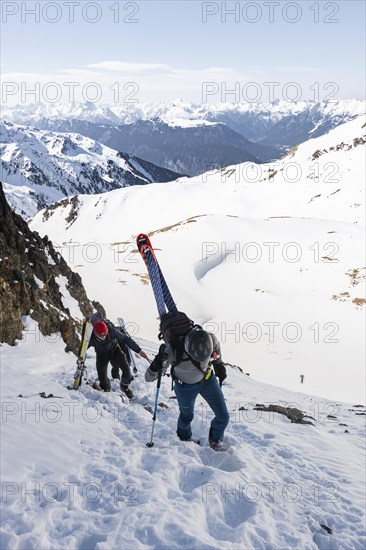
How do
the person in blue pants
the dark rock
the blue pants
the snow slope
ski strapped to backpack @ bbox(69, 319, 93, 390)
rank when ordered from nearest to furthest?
the snow slope, the person in blue pants, the blue pants, ski strapped to backpack @ bbox(69, 319, 93, 390), the dark rock

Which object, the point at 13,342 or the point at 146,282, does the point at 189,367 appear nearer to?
the point at 13,342

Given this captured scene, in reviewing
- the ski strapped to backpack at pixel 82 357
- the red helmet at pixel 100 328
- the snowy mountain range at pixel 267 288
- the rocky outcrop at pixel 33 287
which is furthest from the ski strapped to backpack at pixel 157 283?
the snowy mountain range at pixel 267 288

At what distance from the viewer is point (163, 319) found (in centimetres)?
806

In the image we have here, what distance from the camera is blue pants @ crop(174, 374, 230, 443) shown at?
8289mm

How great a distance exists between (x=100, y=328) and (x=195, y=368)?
4.62m

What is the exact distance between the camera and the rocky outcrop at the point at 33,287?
14.3 metres

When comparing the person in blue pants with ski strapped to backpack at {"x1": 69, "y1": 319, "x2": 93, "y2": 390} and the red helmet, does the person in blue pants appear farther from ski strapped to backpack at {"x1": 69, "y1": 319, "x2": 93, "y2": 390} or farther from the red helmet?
ski strapped to backpack at {"x1": 69, "y1": 319, "x2": 93, "y2": 390}

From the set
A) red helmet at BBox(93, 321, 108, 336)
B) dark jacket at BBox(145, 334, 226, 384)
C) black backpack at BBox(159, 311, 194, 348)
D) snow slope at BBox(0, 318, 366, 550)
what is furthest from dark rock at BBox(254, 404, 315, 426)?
black backpack at BBox(159, 311, 194, 348)

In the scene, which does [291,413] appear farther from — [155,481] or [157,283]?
[155,481]

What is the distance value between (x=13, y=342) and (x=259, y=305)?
92.3ft

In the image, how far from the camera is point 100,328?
458 inches

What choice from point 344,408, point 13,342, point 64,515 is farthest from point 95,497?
point 344,408

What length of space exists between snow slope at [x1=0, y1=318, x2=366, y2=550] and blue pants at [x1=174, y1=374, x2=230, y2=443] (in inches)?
20.2

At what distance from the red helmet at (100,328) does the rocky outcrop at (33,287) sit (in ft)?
12.5
